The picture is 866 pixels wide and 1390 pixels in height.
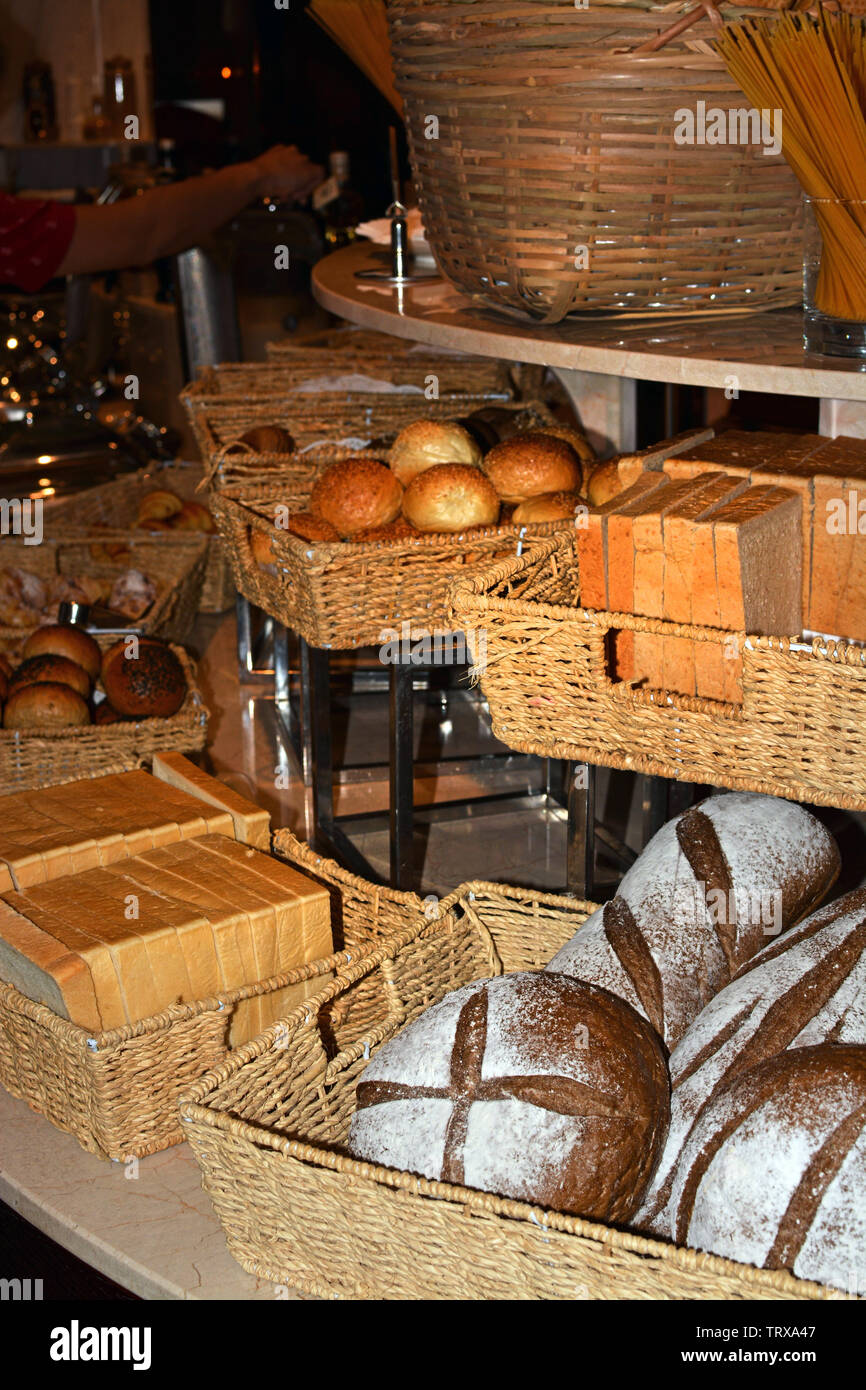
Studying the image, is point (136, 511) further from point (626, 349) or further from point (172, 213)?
point (626, 349)

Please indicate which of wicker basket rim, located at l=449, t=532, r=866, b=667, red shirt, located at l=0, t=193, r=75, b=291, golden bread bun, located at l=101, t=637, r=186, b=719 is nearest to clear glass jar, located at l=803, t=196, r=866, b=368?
wicker basket rim, located at l=449, t=532, r=866, b=667

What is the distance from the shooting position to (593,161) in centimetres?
126

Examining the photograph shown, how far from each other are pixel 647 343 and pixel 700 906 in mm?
598

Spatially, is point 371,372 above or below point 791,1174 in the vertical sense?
above

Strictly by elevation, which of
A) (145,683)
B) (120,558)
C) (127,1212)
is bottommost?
(127,1212)

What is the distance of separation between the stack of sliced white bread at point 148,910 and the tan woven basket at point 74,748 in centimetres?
34

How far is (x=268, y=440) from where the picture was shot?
2100mm

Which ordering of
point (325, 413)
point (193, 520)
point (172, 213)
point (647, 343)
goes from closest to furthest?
1. point (647, 343)
2. point (325, 413)
3. point (193, 520)
4. point (172, 213)

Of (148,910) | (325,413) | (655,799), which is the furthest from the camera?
(325,413)

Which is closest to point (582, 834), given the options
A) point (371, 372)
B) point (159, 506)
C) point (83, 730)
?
point (83, 730)

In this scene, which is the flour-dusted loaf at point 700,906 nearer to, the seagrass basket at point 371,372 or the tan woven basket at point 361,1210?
the tan woven basket at point 361,1210

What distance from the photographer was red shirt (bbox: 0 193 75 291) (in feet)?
9.52

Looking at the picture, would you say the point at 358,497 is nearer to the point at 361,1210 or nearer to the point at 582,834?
the point at 582,834

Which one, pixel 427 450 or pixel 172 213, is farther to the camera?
pixel 172 213
